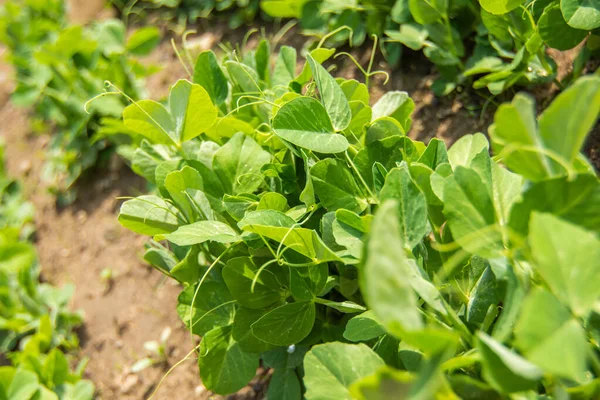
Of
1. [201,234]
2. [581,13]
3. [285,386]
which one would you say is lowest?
[285,386]

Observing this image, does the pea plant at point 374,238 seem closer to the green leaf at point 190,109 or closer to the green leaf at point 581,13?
the green leaf at point 190,109

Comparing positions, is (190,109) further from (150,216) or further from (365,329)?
(365,329)

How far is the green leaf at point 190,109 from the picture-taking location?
3.41 ft

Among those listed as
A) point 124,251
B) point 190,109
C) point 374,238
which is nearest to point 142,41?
point 124,251

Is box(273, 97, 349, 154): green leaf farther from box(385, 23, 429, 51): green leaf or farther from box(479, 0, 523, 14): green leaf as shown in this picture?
box(385, 23, 429, 51): green leaf

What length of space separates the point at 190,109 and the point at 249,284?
35cm

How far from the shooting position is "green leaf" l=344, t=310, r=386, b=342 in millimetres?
846

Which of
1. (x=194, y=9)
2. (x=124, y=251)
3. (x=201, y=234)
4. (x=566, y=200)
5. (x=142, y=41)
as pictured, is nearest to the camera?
(x=566, y=200)

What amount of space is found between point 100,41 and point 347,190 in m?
1.53

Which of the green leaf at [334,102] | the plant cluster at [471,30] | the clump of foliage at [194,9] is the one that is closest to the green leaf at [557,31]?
the plant cluster at [471,30]

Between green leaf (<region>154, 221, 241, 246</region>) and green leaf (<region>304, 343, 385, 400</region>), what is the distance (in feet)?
0.83

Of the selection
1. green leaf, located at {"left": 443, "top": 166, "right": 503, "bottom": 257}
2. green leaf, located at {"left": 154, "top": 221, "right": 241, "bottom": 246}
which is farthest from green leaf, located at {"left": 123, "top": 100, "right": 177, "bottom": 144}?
green leaf, located at {"left": 443, "top": 166, "right": 503, "bottom": 257}

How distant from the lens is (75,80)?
2.11 meters

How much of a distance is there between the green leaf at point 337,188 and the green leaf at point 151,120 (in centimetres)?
37
